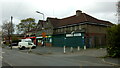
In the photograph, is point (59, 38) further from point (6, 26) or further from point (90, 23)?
point (6, 26)

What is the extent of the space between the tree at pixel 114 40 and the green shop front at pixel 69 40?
17221 millimetres

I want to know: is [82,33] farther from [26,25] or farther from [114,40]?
[26,25]

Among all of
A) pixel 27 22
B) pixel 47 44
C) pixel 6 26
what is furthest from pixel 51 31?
pixel 27 22

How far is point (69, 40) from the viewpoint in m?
40.1

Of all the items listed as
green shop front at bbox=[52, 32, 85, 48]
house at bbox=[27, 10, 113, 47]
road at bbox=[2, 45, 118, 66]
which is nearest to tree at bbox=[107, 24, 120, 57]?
road at bbox=[2, 45, 118, 66]

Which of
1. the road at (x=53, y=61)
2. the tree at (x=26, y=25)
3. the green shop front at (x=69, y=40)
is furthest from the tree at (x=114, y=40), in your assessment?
the tree at (x=26, y=25)

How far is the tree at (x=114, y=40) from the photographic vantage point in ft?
56.5

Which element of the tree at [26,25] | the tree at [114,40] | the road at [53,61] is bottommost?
the road at [53,61]

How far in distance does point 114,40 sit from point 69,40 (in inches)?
899

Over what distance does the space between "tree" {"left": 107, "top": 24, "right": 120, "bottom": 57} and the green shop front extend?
17.2m

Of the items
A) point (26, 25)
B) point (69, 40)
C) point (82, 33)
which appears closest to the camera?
point (82, 33)

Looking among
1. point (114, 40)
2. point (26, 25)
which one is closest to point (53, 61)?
point (114, 40)

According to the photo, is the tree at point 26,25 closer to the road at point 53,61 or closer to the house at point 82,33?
the house at point 82,33

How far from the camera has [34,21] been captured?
271 feet
